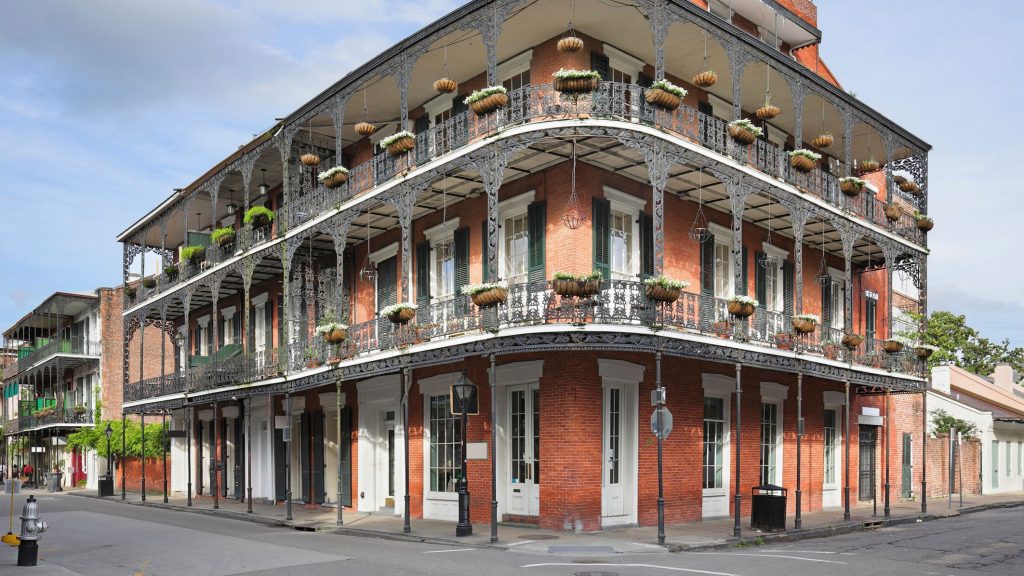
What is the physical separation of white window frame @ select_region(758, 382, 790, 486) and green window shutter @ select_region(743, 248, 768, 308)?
204cm

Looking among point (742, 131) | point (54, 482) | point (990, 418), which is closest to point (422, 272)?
point (742, 131)

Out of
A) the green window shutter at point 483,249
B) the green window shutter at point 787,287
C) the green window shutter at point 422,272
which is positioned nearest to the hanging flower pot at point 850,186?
the green window shutter at point 787,287

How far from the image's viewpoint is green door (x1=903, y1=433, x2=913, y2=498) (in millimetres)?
28000

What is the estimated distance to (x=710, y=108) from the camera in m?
21.3

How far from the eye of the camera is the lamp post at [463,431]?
16.5 m

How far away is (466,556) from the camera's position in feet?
45.8

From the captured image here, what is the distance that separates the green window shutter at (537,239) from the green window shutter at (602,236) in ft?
3.24

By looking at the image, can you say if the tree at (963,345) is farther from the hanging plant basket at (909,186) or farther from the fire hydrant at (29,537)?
the fire hydrant at (29,537)

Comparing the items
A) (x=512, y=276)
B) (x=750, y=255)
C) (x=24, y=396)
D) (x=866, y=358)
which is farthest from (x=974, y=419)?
(x=24, y=396)

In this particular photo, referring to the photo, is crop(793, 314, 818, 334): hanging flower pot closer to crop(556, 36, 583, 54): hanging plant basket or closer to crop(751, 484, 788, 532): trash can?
crop(751, 484, 788, 532): trash can

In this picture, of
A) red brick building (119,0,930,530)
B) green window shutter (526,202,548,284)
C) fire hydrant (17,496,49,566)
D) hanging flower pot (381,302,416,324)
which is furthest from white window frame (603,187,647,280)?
fire hydrant (17,496,49,566)

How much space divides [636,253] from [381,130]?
8.59 metres

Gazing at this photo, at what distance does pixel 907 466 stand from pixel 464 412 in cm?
1736

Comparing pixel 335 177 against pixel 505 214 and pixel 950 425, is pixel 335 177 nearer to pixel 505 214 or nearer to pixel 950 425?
pixel 505 214
